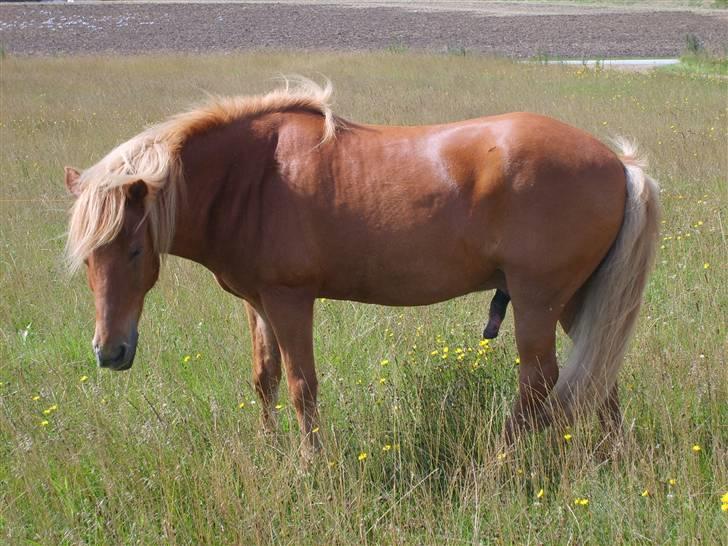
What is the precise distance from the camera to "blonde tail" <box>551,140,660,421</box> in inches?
144

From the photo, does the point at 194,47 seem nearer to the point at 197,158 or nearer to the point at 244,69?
the point at 244,69

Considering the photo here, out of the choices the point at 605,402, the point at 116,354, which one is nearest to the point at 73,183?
the point at 116,354

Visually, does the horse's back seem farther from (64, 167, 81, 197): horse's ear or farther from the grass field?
(64, 167, 81, 197): horse's ear

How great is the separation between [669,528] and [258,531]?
60.2 inches

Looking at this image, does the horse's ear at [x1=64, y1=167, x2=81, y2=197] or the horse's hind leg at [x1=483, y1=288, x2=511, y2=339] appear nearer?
the horse's ear at [x1=64, y1=167, x2=81, y2=197]

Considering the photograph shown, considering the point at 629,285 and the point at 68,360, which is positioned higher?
the point at 629,285

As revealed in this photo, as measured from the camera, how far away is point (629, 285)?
373 cm

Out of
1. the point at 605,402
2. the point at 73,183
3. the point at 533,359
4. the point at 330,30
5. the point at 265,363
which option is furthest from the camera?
the point at 330,30

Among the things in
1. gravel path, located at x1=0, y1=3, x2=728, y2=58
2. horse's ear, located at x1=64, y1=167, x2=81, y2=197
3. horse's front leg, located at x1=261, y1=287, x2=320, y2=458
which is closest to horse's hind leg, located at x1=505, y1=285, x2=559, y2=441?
horse's front leg, located at x1=261, y1=287, x2=320, y2=458

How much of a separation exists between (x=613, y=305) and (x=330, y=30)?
3177 cm

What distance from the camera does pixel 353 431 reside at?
392 centimetres

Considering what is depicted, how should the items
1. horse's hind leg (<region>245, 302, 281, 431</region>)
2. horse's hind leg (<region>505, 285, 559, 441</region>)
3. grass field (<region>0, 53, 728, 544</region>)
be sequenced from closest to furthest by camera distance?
1. grass field (<region>0, 53, 728, 544</region>)
2. horse's hind leg (<region>505, 285, 559, 441</region>)
3. horse's hind leg (<region>245, 302, 281, 431</region>)

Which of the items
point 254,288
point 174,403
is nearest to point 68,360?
point 174,403

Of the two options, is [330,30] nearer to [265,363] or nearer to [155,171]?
[265,363]
